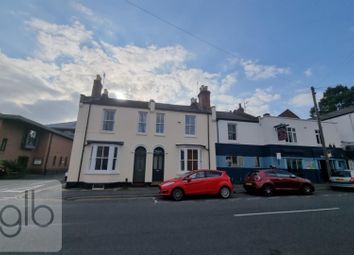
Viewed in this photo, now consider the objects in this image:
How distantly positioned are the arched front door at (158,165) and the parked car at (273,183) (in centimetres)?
714

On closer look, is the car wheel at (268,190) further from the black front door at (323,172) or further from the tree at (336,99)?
the tree at (336,99)

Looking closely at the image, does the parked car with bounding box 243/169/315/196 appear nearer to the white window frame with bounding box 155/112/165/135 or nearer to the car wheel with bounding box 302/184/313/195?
the car wheel with bounding box 302/184/313/195

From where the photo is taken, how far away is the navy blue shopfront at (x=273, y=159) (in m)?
18.1

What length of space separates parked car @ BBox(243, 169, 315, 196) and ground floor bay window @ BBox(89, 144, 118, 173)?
35.0ft

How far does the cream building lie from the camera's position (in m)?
Answer: 14.7

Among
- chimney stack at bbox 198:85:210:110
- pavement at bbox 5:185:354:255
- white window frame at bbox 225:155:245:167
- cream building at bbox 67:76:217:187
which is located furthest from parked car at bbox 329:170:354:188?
chimney stack at bbox 198:85:210:110

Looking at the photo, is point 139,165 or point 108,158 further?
point 139,165

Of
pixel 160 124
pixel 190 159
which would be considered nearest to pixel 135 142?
pixel 160 124

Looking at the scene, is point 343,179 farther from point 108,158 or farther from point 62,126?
point 62,126

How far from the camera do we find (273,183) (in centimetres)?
1172

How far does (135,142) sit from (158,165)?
2924 mm

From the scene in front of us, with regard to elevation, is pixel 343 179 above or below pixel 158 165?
below

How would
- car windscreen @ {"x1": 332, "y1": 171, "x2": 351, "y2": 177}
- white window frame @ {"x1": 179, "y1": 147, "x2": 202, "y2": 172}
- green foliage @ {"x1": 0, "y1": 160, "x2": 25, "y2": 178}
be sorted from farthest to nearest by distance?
green foliage @ {"x1": 0, "y1": 160, "x2": 25, "y2": 178} < white window frame @ {"x1": 179, "y1": 147, "x2": 202, "y2": 172} < car windscreen @ {"x1": 332, "y1": 171, "x2": 351, "y2": 177}

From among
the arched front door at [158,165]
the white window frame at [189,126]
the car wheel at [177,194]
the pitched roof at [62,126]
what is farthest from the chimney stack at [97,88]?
the pitched roof at [62,126]
